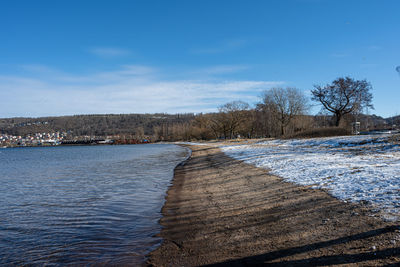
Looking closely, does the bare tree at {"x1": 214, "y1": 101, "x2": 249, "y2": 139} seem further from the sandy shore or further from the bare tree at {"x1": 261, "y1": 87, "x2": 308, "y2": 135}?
the sandy shore

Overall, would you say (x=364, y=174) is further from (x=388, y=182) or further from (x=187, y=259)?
(x=187, y=259)

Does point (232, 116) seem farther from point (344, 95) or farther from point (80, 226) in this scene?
point (80, 226)

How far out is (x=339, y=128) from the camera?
119 feet

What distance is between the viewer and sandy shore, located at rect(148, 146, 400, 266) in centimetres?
425

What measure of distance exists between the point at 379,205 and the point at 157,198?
318 inches

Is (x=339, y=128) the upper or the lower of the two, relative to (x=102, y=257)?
upper

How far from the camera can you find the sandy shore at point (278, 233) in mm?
4254

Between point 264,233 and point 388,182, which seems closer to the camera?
point 264,233

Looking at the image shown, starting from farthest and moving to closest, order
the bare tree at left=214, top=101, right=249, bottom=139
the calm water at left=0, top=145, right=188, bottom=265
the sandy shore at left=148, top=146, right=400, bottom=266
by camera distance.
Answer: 1. the bare tree at left=214, top=101, right=249, bottom=139
2. the calm water at left=0, top=145, right=188, bottom=265
3. the sandy shore at left=148, top=146, right=400, bottom=266

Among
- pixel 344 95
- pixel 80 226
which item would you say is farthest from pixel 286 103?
pixel 80 226

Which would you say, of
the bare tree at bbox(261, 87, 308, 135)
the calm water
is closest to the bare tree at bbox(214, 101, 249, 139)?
the bare tree at bbox(261, 87, 308, 135)

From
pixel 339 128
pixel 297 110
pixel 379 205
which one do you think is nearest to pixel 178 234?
pixel 379 205

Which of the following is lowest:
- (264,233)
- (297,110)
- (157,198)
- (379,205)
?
(157,198)

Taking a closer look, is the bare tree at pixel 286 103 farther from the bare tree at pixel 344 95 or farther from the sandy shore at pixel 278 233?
the sandy shore at pixel 278 233
